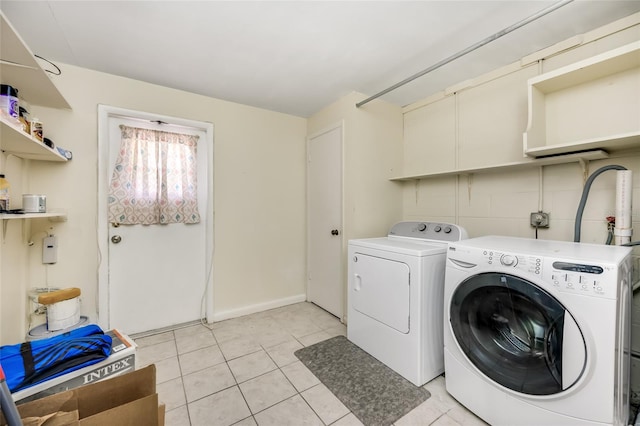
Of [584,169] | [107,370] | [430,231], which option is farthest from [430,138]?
[107,370]

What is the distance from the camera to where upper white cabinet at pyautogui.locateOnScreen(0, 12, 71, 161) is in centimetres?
117

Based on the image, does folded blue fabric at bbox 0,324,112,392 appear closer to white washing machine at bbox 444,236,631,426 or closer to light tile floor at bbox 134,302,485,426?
light tile floor at bbox 134,302,485,426

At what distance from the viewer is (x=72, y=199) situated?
206 cm

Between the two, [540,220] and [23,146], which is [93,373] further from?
[540,220]

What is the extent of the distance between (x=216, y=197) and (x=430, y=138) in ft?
7.52

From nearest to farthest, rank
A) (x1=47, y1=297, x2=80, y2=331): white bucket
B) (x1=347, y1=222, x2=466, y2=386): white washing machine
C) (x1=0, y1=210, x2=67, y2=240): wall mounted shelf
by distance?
(x1=0, y1=210, x2=67, y2=240): wall mounted shelf → (x1=347, y1=222, x2=466, y2=386): white washing machine → (x1=47, y1=297, x2=80, y2=331): white bucket

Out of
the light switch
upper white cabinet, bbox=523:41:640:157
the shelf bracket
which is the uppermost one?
upper white cabinet, bbox=523:41:640:157

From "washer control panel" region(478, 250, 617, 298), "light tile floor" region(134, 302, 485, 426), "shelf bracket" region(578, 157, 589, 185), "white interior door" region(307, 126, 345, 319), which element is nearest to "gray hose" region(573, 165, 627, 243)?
"shelf bracket" region(578, 157, 589, 185)

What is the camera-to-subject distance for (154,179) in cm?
237

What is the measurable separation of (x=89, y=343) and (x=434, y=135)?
2942 millimetres

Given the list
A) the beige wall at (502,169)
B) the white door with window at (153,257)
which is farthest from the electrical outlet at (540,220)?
the white door with window at (153,257)

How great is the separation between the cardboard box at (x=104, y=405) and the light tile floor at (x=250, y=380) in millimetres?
607

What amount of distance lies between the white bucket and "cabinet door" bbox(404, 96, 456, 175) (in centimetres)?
319

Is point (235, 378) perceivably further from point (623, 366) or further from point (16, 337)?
point (623, 366)
